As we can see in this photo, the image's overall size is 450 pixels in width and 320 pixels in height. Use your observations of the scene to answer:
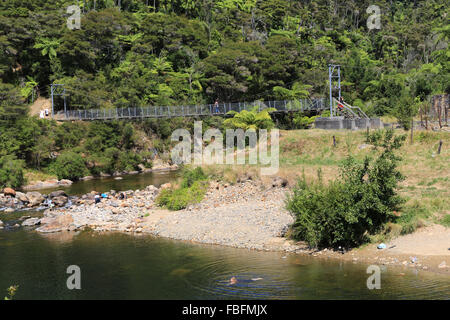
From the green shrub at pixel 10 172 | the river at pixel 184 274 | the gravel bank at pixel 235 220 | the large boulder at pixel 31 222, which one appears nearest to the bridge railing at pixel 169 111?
the green shrub at pixel 10 172

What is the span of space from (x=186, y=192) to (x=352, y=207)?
31.5 feet

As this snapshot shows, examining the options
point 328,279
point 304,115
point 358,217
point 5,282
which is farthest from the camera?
point 304,115

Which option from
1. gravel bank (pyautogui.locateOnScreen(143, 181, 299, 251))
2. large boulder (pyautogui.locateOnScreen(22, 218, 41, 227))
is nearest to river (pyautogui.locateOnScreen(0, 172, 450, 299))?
gravel bank (pyautogui.locateOnScreen(143, 181, 299, 251))

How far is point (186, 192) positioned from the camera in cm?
2250

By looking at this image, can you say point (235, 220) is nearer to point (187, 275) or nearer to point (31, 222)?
point (187, 275)

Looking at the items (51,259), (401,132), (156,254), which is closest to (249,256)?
(156,254)

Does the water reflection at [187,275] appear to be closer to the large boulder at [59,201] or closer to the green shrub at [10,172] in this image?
the large boulder at [59,201]

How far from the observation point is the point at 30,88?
50.6m

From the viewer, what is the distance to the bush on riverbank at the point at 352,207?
14547mm

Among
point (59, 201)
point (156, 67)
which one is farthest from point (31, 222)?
point (156, 67)

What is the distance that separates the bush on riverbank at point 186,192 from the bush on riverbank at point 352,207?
24.2 feet

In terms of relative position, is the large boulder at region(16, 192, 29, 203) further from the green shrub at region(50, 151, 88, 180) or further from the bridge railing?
the bridge railing

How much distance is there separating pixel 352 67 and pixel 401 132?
101 ft
